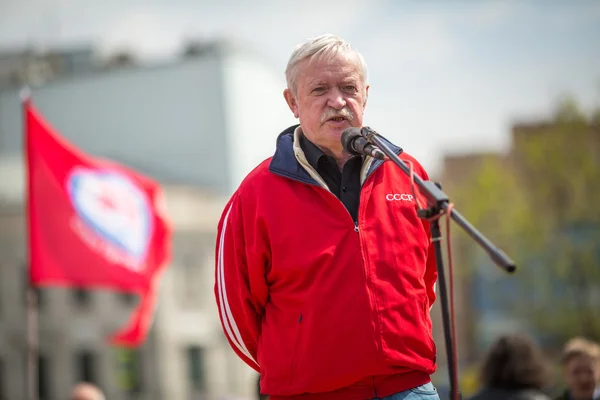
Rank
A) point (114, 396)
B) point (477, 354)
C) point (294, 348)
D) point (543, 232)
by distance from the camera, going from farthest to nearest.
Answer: point (114, 396), point (477, 354), point (543, 232), point (294, 348)

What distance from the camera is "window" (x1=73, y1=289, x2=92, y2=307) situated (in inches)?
2055

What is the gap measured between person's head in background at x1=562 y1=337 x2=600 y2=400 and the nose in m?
3.97

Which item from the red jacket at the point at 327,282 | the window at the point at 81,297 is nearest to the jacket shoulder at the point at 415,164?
the red jacket at the point at 327,282

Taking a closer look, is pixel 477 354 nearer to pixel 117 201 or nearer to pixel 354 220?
pixel 117 201

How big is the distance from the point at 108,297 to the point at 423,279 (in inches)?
1915

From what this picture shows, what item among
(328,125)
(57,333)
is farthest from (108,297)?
(328,125)

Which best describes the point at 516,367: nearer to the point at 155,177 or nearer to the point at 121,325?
the point at 121,325

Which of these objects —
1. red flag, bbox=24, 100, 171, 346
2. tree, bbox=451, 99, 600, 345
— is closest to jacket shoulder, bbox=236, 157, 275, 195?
red flag, bbox=24, 100, 171, 346

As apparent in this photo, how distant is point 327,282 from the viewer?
4.04 meters

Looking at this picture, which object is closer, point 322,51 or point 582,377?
point 322,51

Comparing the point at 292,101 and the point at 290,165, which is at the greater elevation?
the point at 292,101

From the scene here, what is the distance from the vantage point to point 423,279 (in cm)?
426

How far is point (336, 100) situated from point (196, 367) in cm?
4911

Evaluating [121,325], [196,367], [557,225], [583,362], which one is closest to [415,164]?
[583,362]
